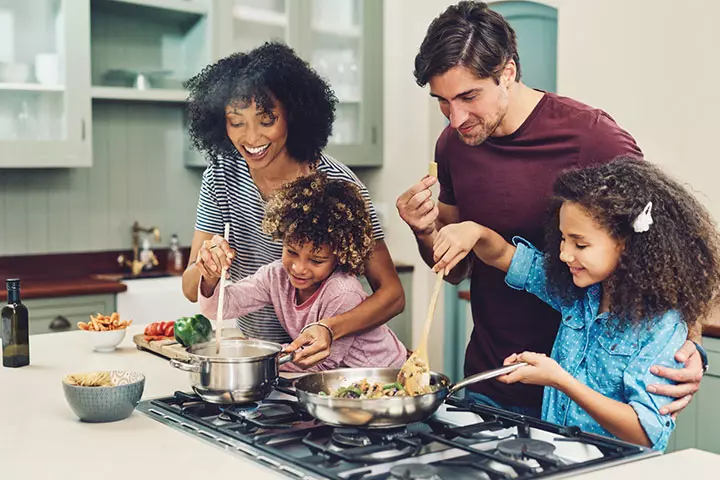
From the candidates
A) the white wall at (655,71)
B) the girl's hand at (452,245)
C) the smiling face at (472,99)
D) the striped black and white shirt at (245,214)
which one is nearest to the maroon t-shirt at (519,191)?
the smiling face at (472,99)

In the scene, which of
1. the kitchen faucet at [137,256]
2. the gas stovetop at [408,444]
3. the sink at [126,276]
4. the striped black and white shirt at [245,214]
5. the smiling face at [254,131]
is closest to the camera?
the gas stovetop at [408,444]

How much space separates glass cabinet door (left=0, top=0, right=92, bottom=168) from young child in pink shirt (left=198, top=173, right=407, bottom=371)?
1.96 meters

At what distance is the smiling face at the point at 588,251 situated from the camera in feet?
5.79

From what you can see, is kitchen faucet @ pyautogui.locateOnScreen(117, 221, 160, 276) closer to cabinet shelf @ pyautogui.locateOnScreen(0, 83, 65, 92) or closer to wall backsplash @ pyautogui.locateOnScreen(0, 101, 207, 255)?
wall backsplash @ pyautogui.locateOnScreen(0, 101, 207, 255)

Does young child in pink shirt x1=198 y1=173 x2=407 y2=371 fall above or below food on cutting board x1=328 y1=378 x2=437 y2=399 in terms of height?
above

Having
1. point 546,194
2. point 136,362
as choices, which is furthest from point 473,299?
point 136,362

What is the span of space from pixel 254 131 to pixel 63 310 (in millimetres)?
1967

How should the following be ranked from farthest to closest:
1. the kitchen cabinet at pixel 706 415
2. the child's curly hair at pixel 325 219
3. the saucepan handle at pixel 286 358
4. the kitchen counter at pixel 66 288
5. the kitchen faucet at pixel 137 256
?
1. the kitchen faucet at pixel 137 256
2. the kitchen counter at pixel 66 288
3. the kitchen cabinet at pixel 706 415
4. the child's curly hair at pixel 325 219
5. the saucepan handle at pixel 286 358

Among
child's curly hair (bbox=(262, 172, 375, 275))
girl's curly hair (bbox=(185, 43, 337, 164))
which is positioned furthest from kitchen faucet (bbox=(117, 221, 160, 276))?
child's curly hair (bbox=(262, 172, 375, 275))

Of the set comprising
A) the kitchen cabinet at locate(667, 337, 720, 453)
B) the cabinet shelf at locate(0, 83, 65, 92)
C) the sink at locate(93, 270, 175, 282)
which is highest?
the cabinet shelf at locate(0, 83, 65, 92)

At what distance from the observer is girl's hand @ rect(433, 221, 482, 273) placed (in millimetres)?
1848

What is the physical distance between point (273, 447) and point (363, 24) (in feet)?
12.6

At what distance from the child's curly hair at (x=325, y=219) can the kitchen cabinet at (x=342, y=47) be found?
2432 millimetres

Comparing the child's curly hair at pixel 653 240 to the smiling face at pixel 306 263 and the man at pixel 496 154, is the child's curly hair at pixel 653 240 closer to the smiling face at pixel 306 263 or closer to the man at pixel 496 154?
the man at pixel 496 154
